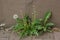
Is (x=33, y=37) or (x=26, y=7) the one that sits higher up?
(x=26, y=7)

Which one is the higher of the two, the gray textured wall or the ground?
the gray textured wall

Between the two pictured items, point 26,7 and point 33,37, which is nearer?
point 33,37

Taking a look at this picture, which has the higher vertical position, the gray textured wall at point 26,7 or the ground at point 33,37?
the gray textured wall at point 26,7

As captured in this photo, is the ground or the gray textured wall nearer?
the ground

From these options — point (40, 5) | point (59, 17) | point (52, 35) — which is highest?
point (40, 5)

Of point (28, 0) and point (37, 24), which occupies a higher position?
point (28, 0)

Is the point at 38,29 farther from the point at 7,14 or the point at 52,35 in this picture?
the point at 7,14

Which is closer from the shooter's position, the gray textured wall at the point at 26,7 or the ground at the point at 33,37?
the ground at the point at 33,37

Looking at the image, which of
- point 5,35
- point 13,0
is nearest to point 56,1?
point 13,0
